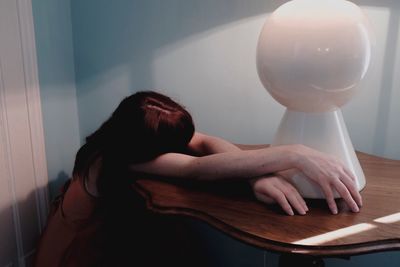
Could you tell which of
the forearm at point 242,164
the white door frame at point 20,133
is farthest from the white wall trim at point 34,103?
the forearm at point 242,164

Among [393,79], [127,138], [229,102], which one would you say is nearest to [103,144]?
[127,138]

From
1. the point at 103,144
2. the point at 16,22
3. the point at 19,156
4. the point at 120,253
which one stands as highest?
the point at 16,22

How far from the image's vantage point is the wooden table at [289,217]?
19.9 inches

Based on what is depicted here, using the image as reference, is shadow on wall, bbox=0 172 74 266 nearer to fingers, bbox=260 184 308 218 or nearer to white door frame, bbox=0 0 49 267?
white door frame, bbox=0 0 49 267

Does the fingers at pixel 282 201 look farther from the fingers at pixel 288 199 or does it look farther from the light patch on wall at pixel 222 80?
the light patch on wall at pixel 222 80

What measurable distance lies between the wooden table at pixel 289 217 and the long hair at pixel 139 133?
0.06 metres

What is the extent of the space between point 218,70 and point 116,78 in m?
0.33

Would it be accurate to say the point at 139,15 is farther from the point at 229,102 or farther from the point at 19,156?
the point at 19,156

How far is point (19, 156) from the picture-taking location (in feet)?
3.49

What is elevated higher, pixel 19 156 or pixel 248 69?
pixel 248 69

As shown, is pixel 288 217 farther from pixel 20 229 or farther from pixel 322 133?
pixel 20 229

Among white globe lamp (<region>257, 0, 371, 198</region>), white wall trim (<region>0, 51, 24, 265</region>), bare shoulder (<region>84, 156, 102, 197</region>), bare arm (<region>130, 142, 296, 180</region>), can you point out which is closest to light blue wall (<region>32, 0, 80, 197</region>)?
white wall trim (<region>0, 51, 24, 265</region>)

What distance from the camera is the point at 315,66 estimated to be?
1.91ft

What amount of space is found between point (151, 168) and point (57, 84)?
0.60 metres
